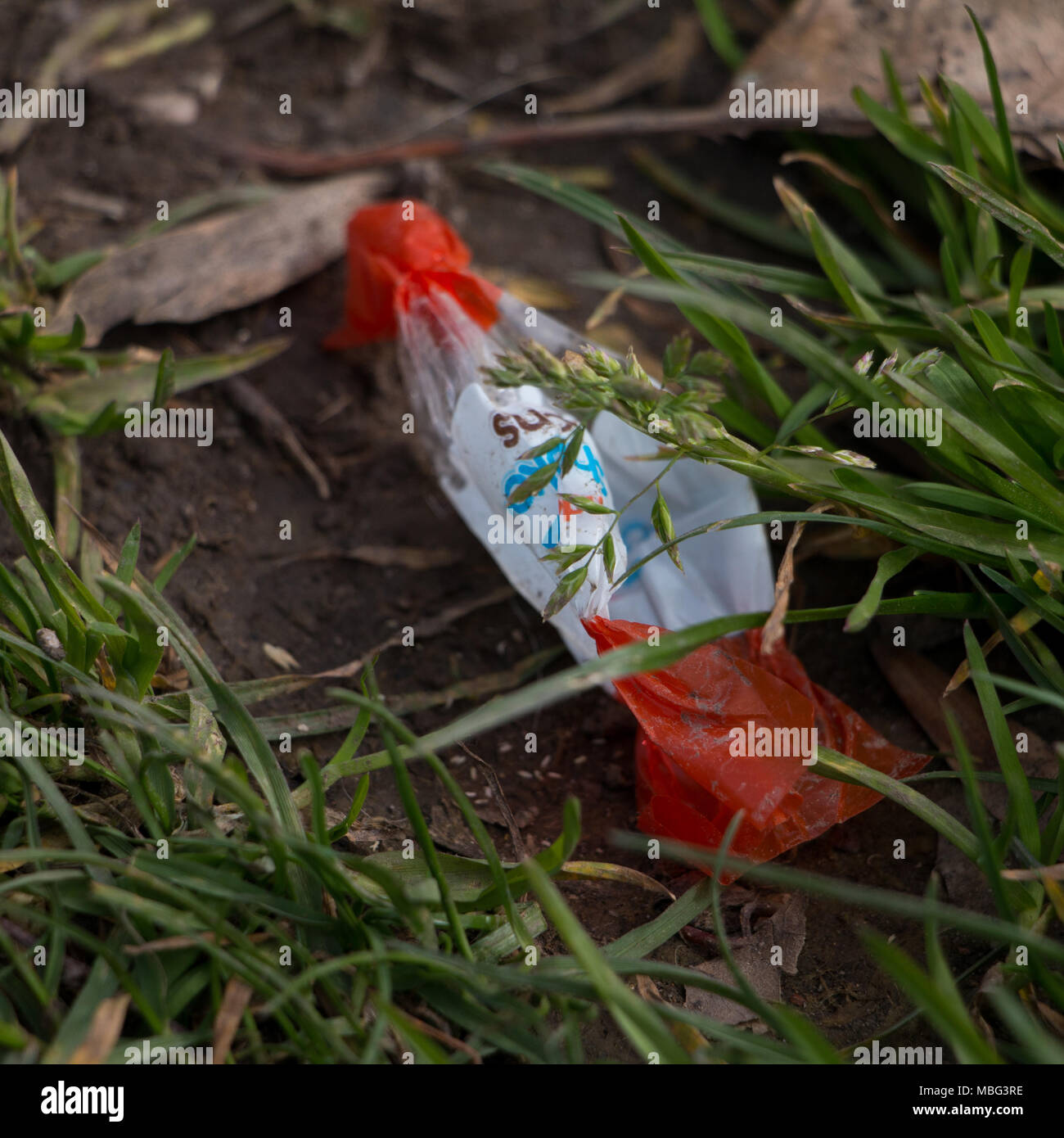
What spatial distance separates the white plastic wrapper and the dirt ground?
173mm

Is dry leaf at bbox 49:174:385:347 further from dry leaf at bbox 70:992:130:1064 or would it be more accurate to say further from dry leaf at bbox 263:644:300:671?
dry leaf at bbox 70:992:130:1064

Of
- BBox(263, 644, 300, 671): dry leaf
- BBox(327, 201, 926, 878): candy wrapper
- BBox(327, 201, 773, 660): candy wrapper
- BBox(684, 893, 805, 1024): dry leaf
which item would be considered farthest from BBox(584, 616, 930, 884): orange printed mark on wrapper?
BBox(263, 644, 300, 671): dry leaf

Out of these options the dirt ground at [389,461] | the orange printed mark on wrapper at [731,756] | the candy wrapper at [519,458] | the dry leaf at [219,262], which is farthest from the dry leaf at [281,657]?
the dry leaf at [219,262]

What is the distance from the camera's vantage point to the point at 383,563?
2174 mm

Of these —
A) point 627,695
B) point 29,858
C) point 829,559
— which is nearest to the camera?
point 29,858

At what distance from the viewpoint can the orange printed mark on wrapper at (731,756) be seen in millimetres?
1588

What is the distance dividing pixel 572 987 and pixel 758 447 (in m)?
1.13

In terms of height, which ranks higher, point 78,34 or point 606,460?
point 78,34

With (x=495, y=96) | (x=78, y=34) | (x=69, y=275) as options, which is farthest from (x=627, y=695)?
(x=78, y=34)

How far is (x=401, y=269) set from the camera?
7.23 ft

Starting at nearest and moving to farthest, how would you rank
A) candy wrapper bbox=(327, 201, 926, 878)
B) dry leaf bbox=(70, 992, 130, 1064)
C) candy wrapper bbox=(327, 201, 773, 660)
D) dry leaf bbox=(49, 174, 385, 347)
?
dry leaf bbox=(70, 992, 130, 1064)
candy wrapper bbox=(327, 201, 926, 878)
candy wrapper bbox=(327, 201, 773, 660)
dry leaf bbox=(49, 174, 385, 347)

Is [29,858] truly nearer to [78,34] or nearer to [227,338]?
[227,338]

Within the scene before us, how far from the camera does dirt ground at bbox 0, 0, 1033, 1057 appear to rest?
1.74 m

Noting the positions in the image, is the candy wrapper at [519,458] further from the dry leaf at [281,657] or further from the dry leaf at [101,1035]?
the dry leaf at [101,1035]
